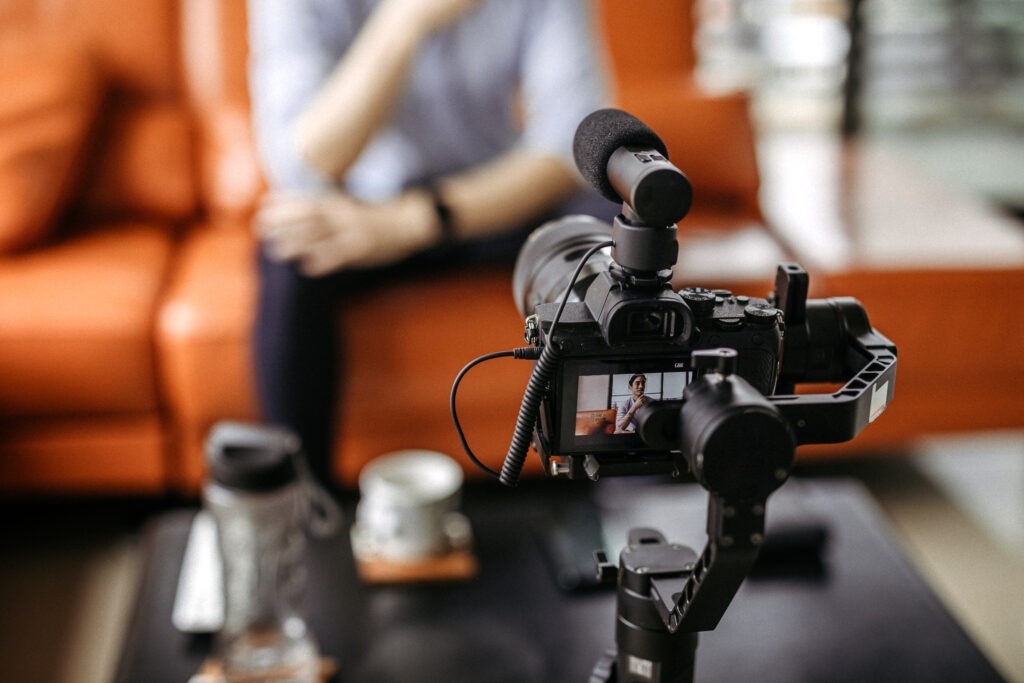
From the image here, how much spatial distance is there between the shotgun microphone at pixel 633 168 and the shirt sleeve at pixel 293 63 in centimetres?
102

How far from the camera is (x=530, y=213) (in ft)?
5.31

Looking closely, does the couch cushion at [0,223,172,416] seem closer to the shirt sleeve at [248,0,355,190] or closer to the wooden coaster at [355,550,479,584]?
the shirt sleeve at [248,0,355,190]

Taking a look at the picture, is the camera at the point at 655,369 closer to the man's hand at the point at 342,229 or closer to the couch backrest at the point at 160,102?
the man's hand at the point at 342,229

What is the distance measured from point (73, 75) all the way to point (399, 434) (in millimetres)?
900

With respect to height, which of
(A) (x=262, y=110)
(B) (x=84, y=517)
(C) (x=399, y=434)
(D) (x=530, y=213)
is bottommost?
(B) (x=84, y=517)

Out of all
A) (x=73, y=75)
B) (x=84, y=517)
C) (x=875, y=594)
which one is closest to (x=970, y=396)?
(x=875, y=594)

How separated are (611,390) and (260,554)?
0.55 meters

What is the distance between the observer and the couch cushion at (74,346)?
152 centimetres

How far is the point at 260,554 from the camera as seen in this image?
0.97 meters

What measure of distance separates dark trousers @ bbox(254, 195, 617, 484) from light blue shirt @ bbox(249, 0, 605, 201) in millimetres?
172

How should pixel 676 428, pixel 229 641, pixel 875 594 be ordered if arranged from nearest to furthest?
pixel 676 428
pixel 229 641
pixel 875 594

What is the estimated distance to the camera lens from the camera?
24.0 inches

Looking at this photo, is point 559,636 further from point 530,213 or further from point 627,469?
point 530,213

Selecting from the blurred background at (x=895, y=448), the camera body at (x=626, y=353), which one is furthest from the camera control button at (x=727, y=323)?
the blurred background at (x=895, y=448)
